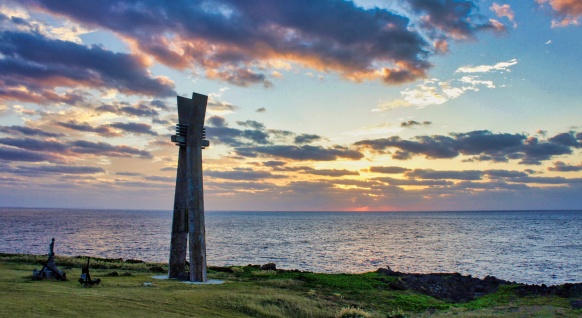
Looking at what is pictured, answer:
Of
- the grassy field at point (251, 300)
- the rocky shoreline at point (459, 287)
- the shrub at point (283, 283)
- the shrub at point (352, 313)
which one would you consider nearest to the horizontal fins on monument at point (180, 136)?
the grassy field at point (251, 300)

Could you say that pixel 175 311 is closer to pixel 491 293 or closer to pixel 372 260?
pixel 491 293

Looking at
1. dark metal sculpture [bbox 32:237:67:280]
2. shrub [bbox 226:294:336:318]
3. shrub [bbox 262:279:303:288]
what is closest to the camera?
shrub [bbox 226:294:336:318]

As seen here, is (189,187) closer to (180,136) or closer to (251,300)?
(180,136)

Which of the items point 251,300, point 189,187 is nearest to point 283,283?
point 251,300

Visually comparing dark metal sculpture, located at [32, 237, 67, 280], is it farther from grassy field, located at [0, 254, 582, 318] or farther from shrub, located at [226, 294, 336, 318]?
shrub, located at [226, 294, 336, 318]

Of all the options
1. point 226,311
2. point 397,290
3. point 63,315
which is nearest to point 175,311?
point 226,311

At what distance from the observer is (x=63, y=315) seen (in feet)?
38.4

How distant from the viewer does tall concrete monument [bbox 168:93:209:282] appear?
2727 centimetres

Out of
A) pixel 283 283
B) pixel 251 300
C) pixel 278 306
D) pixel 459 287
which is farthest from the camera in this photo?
pixel 459 287

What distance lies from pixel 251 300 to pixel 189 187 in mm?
11725

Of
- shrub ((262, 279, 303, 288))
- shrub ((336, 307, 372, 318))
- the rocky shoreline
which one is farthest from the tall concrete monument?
the rocky shoreline

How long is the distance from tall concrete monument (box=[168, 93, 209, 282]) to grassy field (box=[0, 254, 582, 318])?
13.0ft

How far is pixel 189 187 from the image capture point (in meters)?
27.7

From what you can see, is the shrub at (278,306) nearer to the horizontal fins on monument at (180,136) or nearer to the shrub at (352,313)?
the shrub at (352,313)
